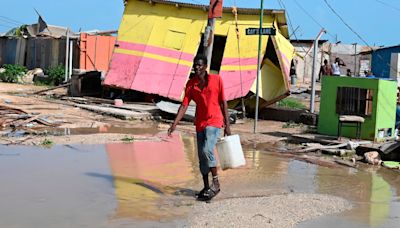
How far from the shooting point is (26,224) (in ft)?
17.1

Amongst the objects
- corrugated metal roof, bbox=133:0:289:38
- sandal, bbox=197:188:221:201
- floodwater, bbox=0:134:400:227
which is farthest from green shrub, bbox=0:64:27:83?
sandal, bbox=197:188:221:201

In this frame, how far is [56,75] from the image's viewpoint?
1041 inches

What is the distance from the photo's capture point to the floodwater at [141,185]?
5.68 m

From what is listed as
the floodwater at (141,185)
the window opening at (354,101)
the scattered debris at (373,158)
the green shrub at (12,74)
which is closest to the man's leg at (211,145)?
the floodwater at (141,185)

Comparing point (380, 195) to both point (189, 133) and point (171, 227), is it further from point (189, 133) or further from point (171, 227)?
point (189, 133)

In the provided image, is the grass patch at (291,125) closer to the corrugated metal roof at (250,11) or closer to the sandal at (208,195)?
the corrugated metal roof at (250,11)

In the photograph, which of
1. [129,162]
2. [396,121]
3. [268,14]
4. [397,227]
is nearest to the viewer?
[397,227]

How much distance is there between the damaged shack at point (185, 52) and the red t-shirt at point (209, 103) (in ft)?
35.8

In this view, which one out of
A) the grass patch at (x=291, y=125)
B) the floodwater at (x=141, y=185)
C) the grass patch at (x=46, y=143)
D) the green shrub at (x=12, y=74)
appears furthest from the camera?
the green shrub at (x=12, y=74)

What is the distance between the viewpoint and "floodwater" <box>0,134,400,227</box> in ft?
18.6

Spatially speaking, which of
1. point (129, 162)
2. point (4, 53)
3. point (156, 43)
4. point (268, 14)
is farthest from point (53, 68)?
point (129, 162)

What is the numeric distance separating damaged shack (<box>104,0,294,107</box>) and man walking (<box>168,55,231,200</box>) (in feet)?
35.8

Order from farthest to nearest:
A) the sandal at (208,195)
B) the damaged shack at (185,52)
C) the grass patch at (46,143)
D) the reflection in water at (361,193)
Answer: the damaged shack at (185,52)
the grass patch at (46,143)
the sandal at (208,195)
the reflection in water at (361,193)

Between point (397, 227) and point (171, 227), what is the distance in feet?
7.82
